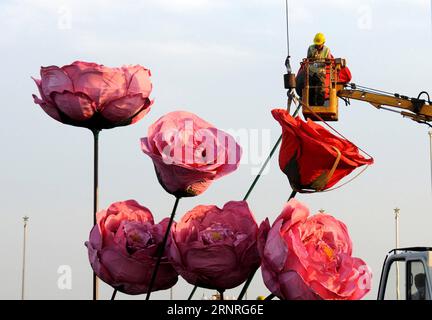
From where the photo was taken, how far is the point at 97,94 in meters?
2.80

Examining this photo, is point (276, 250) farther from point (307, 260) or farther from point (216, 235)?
point (216, 235)

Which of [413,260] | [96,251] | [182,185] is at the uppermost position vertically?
[182,185]

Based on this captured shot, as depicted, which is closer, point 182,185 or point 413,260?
point 182,185

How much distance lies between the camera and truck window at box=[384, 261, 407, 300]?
923cm

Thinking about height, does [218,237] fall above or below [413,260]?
above

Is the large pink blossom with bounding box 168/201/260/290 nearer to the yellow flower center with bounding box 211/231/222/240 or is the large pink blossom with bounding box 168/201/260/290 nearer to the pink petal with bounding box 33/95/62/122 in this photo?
the yellow flower center with bounding box 211/231/222/240

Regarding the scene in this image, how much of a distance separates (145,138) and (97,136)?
421mm

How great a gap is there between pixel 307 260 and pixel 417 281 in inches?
272

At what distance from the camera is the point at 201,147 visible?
2.52m

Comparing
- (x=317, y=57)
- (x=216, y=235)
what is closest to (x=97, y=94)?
(x=216, y=235)

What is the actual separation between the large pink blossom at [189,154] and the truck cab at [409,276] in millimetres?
6154

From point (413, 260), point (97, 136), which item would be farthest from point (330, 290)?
point (413, 260)
